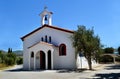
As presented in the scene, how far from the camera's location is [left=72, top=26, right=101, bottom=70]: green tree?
109ft

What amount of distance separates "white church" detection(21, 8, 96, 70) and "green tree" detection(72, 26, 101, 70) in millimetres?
1583

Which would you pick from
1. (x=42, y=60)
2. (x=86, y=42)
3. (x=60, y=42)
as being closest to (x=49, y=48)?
(x=60, y=42)

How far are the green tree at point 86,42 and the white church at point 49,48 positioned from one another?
158 centimetres

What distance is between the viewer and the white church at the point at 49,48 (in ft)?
116

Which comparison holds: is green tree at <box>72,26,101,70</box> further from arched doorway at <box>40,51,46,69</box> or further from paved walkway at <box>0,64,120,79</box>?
arched doorway at <box>40,51,46,69</box>

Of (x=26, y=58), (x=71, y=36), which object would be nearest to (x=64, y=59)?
(x=71, y=36)

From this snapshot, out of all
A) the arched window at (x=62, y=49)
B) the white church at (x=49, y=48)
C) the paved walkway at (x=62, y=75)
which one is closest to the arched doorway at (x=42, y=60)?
Result: the white church at (x=49, y=48)

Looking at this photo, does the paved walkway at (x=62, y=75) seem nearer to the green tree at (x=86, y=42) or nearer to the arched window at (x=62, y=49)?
the green tree at (x=86, y=42)

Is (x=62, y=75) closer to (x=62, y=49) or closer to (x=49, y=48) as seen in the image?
(x=49, y=48)

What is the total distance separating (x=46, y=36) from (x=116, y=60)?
98.9 feet

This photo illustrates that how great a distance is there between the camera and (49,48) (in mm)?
34625

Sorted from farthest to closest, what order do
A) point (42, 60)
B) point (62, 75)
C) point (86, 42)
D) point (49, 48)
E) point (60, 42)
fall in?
point (42, 60) < point (60, 42) < point (49, 48) < point (86, 42) < point (62, 75)

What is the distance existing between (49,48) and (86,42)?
5183mm

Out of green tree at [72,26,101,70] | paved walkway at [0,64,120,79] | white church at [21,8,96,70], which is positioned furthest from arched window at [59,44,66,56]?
paved walkway at [0,64,120,79]
